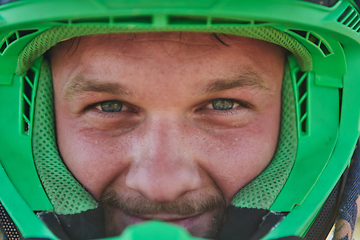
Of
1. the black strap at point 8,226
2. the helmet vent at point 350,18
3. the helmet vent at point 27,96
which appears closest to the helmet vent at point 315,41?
the helmet vent at point 350,18

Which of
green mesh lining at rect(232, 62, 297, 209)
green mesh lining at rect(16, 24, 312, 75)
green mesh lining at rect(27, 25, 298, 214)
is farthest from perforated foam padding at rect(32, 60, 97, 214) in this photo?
green mesh lining at rect(232, 62, 297, 209)

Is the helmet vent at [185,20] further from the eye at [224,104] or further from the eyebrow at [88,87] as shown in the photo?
the eye at [224,104]

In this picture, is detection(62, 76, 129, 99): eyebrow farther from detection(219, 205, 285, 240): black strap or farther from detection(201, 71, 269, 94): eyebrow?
detection(219, 205, 285, 240): black strap

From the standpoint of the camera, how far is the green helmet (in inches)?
39.2

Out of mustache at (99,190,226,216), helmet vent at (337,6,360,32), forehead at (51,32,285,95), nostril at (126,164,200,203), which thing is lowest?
mustache at (99,190,226,216)

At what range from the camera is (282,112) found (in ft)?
4.91

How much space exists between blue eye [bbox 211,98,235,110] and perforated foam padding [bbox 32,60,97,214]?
2.01ft

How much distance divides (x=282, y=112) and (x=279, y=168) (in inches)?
10.2

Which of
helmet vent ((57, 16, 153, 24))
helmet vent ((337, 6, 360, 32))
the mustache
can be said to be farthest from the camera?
the mustache

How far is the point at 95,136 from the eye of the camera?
1.39 m

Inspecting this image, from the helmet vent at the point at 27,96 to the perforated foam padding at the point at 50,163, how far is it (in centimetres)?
4

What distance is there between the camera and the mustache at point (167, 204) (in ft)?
4.23

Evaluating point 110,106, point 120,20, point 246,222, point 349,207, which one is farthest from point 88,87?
point 349,207

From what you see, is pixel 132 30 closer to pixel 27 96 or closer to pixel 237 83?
pixel 237 83
